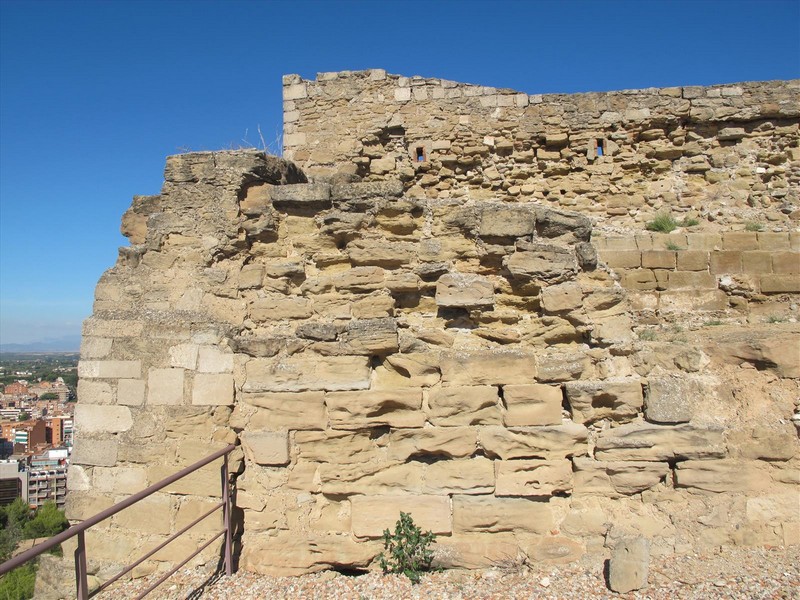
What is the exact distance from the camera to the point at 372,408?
3.73 metres

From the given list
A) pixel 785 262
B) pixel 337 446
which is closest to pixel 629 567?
pixel 337 446

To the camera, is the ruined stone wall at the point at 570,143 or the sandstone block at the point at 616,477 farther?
the ruined stone wall at the point at 570,143

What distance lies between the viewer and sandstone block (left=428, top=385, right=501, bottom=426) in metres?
3.74

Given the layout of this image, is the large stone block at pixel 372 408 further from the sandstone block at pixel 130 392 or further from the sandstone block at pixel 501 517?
the sandstone block at pixel 130 392

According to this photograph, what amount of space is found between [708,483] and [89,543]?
14.8 ft

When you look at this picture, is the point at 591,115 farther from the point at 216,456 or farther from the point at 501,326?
the point at 216,456

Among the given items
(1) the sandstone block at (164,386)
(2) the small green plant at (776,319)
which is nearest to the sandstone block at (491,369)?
(1) the sandstone block at (164,386)

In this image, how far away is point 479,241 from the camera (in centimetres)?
403

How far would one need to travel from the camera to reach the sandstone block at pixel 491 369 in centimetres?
378

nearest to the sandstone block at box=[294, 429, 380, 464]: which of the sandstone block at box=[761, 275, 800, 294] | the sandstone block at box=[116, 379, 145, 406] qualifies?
the sandstone block at box=[116, 379, 145, 406]

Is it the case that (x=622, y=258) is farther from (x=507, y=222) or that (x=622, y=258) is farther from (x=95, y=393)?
(x=95, y=393)

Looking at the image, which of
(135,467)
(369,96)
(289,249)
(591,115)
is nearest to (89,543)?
(135,467)

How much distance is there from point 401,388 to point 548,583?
1532mm

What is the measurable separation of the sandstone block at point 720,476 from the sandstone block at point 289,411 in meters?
2.49
